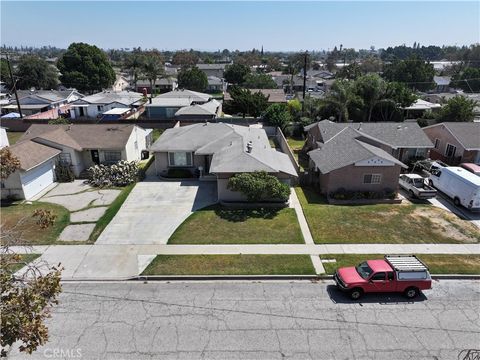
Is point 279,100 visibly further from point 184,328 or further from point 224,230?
point 184,328

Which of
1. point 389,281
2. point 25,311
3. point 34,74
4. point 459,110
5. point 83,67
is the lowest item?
point 389,281

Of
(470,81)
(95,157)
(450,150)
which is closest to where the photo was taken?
(95,157)

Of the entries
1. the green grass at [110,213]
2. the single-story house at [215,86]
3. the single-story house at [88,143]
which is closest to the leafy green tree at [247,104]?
the single-story house at [88,143]

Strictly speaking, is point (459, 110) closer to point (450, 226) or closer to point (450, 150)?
point (450, 150)

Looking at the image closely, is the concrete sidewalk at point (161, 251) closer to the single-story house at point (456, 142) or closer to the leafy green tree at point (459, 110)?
the single-story house at point (456, 142)

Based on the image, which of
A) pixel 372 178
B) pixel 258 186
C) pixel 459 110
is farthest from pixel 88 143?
pixel 459 110

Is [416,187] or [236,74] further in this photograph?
[236,74]

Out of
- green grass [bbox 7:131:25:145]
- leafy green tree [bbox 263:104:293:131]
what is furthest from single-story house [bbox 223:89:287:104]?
green grass [bbox 7:131:25:145]
